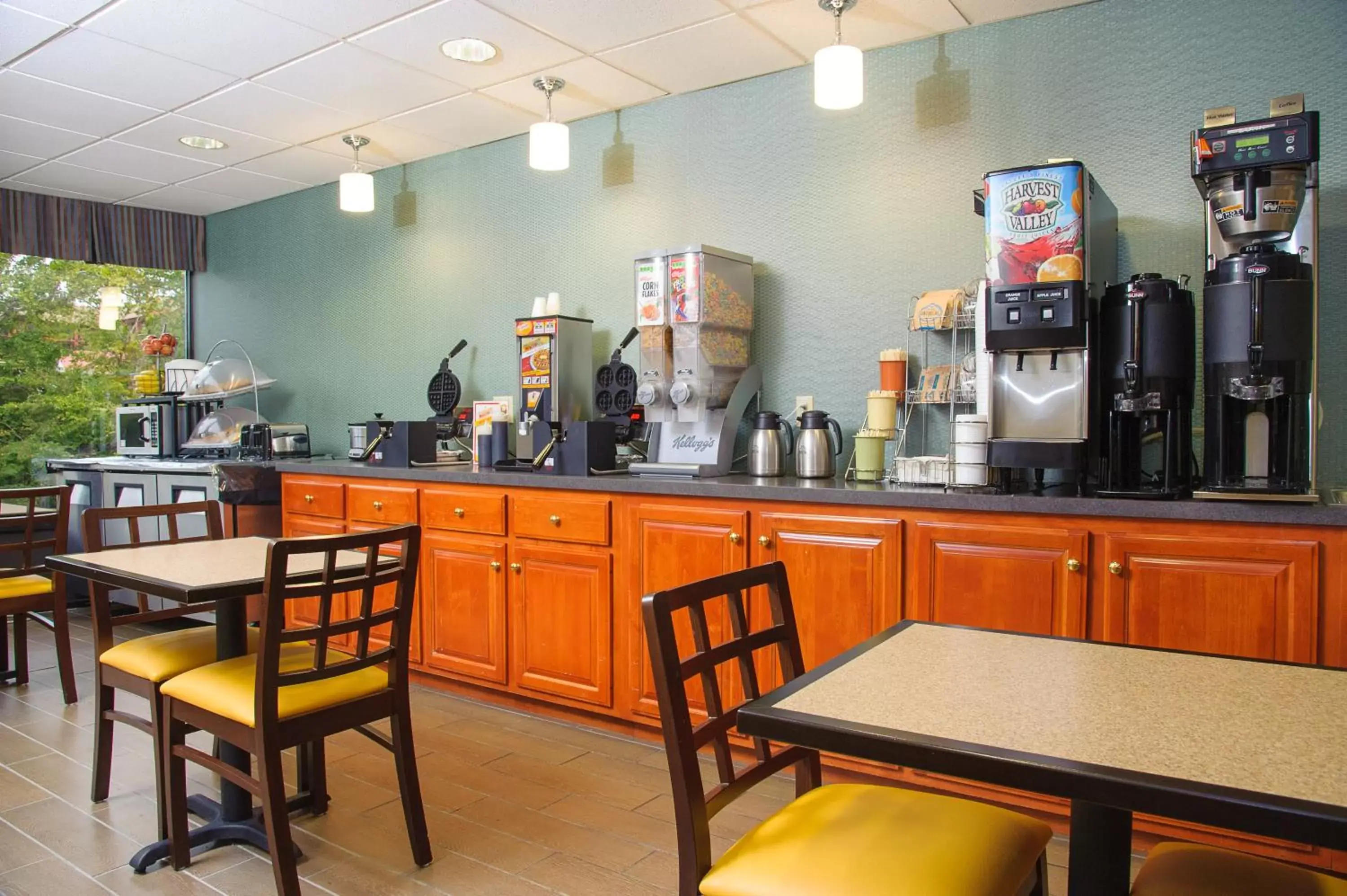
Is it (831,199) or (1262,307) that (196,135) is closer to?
(831,199)

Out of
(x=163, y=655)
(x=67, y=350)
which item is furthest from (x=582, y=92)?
(x=67, y=350)

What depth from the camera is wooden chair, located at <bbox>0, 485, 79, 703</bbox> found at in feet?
12.2

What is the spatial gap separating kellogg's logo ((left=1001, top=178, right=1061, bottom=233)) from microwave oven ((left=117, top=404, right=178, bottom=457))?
513 centimetres

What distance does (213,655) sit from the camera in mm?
2555

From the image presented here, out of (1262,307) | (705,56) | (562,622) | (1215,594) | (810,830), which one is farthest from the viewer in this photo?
(705,56)

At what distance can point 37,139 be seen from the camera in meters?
4.70

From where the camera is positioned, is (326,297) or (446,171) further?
(326,297)

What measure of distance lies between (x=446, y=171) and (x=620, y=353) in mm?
1724

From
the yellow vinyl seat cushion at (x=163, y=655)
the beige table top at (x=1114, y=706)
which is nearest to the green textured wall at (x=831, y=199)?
the beige table top at (x=1114, y=706)

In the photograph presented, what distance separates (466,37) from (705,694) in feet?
9.25

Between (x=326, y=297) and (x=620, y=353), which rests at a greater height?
(x=326, y=297)

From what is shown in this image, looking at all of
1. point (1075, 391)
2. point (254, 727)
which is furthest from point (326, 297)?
point (1075, 391)

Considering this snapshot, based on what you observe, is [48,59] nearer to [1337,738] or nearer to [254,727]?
[254,727]

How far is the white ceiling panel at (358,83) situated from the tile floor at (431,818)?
8.56 feet
